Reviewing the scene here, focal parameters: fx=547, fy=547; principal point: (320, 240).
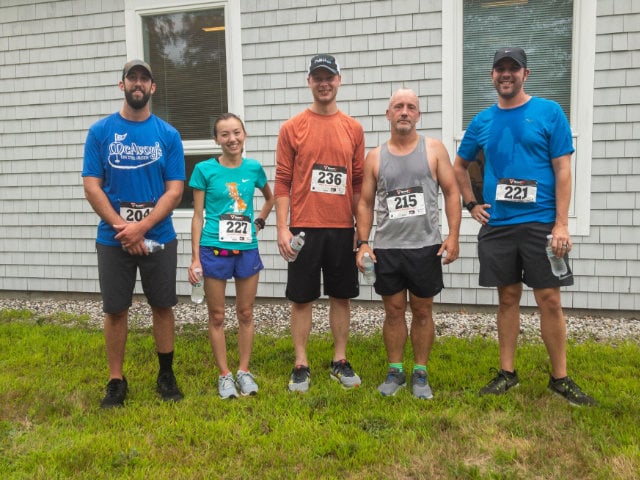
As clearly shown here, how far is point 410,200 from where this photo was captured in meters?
3.06

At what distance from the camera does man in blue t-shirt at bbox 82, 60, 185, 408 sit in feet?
9.81

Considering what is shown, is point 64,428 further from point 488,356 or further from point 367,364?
point 488,356

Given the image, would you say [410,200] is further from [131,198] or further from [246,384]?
[131,198]

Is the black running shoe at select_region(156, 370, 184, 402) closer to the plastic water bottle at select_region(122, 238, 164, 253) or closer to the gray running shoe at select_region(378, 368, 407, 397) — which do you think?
the plastic water bottle at select_region(122, 238, 164, 253)

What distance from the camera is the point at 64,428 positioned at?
114 inches

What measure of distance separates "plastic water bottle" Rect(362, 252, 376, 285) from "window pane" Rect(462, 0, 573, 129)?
8.85 feet

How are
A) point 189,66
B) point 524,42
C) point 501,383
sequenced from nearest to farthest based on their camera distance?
point 501,383 < point 524,42 < point 189,66

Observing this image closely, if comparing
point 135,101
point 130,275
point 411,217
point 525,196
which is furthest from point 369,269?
point 135,101

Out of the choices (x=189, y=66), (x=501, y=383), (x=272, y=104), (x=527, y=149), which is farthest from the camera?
(x=189, y=66)

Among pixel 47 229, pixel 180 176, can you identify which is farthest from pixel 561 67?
pixel 47 229

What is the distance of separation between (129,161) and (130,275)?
25.3 inches

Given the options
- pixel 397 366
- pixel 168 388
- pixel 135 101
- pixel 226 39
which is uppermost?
pixel 226 39

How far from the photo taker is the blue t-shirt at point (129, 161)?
2994 mm

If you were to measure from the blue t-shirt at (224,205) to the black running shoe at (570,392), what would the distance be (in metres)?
1.90
